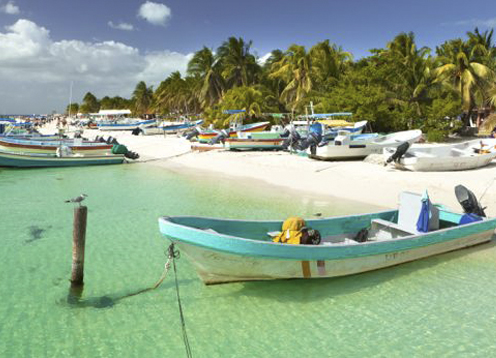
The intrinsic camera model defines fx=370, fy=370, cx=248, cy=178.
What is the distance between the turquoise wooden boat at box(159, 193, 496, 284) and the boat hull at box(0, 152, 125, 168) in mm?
20678

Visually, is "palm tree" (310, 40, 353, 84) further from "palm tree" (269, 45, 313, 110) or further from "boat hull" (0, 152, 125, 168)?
"boat hull" (0, 152, 125, 168)

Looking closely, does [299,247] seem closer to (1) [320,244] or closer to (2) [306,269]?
(2) [306,269]

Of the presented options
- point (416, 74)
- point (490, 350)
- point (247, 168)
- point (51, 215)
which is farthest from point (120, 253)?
point (416, 74)

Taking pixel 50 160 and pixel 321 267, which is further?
pixel 50 160

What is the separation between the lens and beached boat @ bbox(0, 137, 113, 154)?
25234 mm

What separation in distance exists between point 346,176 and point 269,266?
460 inches

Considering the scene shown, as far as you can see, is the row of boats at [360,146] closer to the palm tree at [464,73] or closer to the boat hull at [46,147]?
the boat hull at [46,147]

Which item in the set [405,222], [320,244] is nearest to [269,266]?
[320,244]

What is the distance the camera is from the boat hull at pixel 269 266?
253 inches

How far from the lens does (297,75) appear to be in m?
38.6

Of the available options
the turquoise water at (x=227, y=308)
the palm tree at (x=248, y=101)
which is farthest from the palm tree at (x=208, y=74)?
the turquoise water at (x=227, y=308)

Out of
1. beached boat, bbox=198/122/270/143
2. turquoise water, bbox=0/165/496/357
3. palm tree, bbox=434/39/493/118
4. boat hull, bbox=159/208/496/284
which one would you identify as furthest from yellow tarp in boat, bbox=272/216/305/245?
palm tree, bbox=434/39/493/118

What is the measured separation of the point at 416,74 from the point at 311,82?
10335 mm

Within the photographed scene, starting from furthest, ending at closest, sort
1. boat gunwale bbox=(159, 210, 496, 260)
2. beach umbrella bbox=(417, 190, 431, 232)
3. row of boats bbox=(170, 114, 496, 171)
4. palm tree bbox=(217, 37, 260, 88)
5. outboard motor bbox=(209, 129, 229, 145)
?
palm tree bbox=(217, 37, 260, 88) → outboard motor bbox=(209, 129, 229, 145) → row of boats bbox=(170, 114, 496, 171) → beach umbrella bbox=(417, 190, 431, 232) → boat gunwale bbox=(159, 210, 496, 260)
